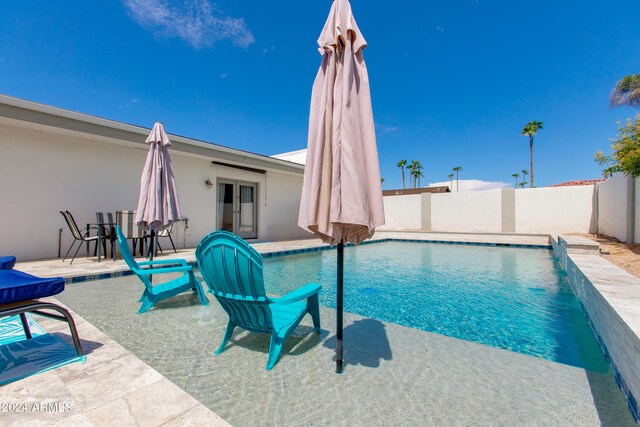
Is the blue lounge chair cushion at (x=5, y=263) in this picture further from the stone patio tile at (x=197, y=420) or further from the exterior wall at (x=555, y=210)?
the exterior wall at (x=555, y=210)

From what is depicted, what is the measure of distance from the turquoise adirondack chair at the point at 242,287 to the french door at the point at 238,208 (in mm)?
8589

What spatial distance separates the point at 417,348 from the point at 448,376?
466 millimetres

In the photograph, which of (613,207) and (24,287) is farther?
(613,207)

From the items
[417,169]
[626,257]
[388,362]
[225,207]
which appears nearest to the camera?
[388,362]

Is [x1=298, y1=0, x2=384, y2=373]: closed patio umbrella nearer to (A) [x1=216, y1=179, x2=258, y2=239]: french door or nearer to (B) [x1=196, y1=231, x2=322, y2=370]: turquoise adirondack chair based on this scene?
(B) [x1=196, y1=231, x2=322, y2=370]: turquoise adirondack chair

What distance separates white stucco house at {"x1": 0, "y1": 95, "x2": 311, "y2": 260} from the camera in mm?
6445

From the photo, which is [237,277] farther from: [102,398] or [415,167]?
[415,167]

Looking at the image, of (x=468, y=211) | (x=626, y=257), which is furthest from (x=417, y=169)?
(x=626, y=257)

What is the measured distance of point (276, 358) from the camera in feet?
7.13

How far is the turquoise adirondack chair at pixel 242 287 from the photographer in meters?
2.09

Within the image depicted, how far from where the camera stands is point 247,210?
1164 centimetres

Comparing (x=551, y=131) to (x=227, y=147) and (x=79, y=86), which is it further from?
(x=79, y=86)

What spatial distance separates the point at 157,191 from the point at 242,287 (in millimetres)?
3498

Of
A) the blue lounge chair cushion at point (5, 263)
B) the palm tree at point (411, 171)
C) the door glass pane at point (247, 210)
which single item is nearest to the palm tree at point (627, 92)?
the door glass pane at point (247, 210)
